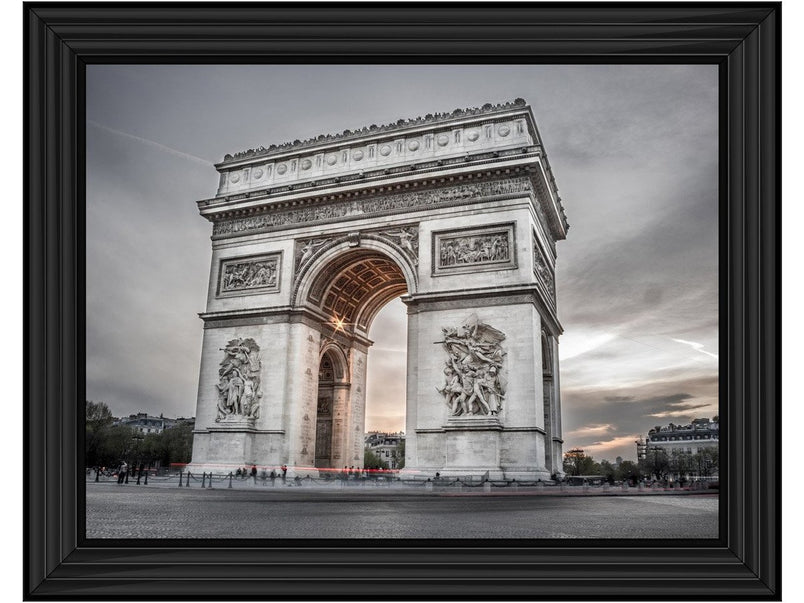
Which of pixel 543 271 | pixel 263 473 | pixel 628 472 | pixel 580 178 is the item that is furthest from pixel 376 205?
pixel 628 472

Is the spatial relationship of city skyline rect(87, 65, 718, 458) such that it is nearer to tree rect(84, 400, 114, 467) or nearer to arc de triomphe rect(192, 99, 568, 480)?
tree rect(84, 400, 114, 467)

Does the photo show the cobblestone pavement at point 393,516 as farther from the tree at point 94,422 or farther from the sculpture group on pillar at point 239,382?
the sculpture group on pillar at point 239,382

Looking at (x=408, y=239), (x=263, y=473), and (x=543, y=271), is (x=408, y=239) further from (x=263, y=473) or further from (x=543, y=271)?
(x=263, y=473)

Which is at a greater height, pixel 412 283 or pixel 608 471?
pixel 412 283

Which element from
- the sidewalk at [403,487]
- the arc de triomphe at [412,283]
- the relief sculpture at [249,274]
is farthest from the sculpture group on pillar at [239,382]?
the sidewalk at [403,487]

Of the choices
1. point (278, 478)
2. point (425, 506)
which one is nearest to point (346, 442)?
point (278, 478)
